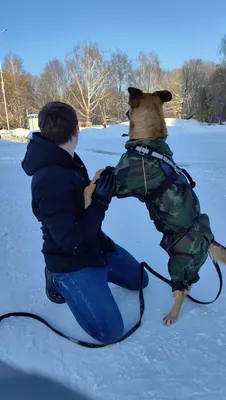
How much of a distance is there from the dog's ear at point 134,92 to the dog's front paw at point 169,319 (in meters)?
1.42

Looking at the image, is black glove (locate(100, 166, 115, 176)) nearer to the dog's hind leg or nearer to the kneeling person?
the kneeling person

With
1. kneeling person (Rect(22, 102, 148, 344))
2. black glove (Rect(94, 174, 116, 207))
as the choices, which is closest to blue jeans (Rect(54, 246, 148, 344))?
kneeling person (Rect(22, 102, 148, 344))

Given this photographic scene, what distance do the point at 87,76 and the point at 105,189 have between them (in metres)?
36.3

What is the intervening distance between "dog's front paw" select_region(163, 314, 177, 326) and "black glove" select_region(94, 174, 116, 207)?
87cm

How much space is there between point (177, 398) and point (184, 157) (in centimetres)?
911

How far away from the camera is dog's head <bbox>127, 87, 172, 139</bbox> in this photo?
7.25ft

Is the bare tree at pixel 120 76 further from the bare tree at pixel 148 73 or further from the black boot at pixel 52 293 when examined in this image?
the black boot at pixel 52 293

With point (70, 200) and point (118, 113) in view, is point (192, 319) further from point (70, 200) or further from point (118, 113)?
point (118, 113)

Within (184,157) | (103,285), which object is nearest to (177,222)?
(103,285)

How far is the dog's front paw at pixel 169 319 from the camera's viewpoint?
240 centimetres

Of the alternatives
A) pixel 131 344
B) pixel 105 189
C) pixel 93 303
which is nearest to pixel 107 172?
pixel 105 189

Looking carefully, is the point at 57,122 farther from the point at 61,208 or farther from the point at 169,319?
the point at 169,319

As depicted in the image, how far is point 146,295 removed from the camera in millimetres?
2766

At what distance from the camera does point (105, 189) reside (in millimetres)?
2209
